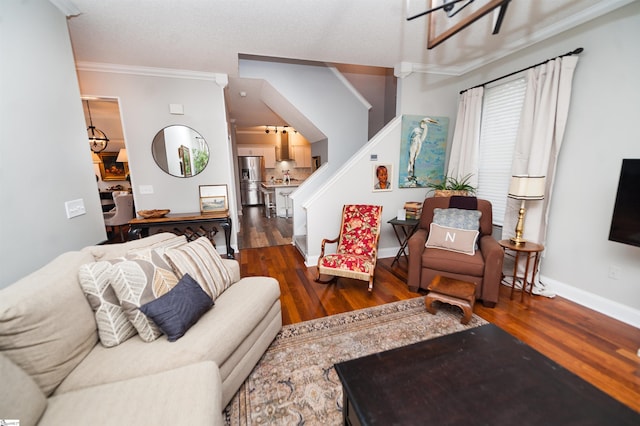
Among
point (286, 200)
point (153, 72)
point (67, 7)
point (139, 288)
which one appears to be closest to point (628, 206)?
point (139, 288)

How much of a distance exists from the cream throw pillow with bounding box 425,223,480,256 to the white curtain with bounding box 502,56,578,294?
2.41ft

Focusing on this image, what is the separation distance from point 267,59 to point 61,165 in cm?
315

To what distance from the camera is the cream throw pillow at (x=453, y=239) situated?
2.61m

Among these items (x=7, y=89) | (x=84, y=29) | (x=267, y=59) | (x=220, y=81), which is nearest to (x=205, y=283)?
(x=7, y=89)

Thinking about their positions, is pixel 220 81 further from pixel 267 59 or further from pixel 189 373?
pixel 189 373

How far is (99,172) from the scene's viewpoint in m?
7.13

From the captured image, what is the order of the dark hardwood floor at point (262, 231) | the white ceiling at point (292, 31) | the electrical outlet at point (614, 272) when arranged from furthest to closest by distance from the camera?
the dark hardwood floor at point (262, 231) < the electrical outlet at point (614, 272) < the white ceiling at point (292, 31)

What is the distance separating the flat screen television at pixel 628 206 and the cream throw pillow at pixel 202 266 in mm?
3202

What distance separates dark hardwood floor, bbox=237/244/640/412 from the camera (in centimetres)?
167

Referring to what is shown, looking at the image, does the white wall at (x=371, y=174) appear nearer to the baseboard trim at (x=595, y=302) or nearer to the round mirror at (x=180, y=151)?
the round mirror at (x=180, y=151)

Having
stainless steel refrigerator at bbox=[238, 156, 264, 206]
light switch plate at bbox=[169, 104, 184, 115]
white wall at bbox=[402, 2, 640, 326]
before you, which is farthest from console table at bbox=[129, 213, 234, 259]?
stainless steel refrigerator at bbox=[238, 156, 264, 206]

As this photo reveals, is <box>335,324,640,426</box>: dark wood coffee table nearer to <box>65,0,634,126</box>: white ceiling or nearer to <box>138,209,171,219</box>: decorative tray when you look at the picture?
<box>65,0,634,126</box>: white ceiling

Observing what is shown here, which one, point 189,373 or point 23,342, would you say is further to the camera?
point 189,373

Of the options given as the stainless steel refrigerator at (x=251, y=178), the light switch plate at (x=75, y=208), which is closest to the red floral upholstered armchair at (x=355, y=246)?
the light switch plate at (x=75, y=208)
